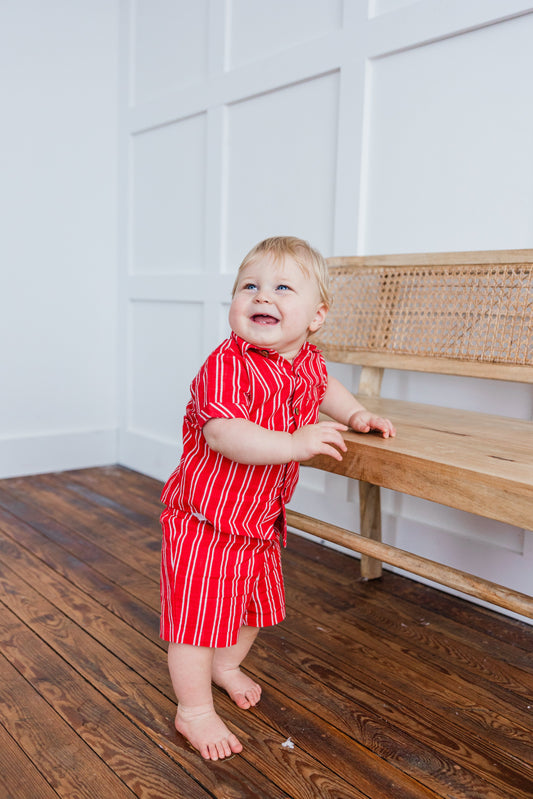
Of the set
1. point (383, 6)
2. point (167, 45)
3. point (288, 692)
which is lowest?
point (288, 692)

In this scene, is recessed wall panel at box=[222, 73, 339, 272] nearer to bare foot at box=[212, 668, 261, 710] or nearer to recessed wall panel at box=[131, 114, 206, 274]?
recessed wall panel at box=[131, 114, 206, 274]

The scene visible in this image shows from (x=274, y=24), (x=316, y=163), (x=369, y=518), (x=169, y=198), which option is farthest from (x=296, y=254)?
(x=169, y=198)

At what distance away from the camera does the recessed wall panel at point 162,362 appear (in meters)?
2.46

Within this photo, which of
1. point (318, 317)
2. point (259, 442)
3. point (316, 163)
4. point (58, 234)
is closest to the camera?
point (259, 442)

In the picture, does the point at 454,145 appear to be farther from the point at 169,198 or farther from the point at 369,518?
the point at 169,198

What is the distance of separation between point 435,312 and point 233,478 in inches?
27.9

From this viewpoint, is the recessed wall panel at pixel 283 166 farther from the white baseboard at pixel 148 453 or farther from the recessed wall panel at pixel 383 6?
the white baseboard at pixel 148 453

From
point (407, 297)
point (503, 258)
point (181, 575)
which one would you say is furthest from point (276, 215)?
point (181, 575)

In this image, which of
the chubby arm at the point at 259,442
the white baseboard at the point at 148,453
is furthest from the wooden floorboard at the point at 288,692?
the white baseboard at the point at 148,453

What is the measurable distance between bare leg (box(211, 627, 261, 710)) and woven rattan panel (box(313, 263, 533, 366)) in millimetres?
715

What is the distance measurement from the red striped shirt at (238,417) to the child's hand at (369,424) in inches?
5.2

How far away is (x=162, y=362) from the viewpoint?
102 inches

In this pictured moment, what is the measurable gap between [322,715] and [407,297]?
2.91 feet

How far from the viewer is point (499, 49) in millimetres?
1479
